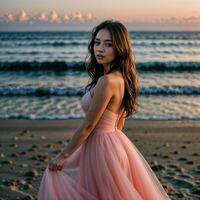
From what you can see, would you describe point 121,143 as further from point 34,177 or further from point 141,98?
point 141,98

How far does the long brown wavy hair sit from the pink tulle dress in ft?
0.56

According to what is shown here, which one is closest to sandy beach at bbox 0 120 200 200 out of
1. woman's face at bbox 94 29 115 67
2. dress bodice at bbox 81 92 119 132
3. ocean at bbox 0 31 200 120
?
ocean at bbox 0 31 200 120

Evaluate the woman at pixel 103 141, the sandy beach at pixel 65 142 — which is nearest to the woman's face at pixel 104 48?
the woman at pixel 103 141

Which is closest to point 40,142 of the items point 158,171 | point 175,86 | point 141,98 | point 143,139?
point 143,139

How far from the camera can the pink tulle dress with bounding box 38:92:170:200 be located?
338 cm

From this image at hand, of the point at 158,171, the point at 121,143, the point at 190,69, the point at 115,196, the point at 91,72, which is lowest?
the point at 190,69

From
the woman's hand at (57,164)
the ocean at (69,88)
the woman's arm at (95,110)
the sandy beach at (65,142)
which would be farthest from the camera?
the ocean at (69,88)

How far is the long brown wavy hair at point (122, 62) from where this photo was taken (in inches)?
131

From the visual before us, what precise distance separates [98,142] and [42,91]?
12496mm

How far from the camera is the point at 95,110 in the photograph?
3293mm

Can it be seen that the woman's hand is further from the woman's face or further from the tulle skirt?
the woman's face

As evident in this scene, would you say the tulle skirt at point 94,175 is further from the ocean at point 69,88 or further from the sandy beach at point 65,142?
the ocean at point 69,88

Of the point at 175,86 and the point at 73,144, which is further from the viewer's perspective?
the point at 175,86

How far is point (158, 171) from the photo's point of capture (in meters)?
6.79
